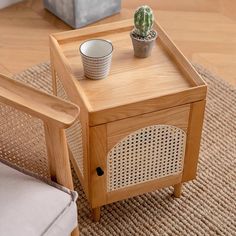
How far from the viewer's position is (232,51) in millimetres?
2246

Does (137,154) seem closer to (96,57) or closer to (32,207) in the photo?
(96,57)

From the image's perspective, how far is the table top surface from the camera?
4.54 feet

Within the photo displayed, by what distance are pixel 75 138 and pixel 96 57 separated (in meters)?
0.26

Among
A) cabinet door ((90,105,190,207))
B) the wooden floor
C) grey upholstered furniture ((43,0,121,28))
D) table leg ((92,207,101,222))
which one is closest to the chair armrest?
cabinet door ((90,105,190,207))

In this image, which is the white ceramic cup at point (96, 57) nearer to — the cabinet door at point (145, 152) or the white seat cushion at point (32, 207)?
the cabinet door at point (145, 152)

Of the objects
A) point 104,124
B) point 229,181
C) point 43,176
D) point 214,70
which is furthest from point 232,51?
point 43,176

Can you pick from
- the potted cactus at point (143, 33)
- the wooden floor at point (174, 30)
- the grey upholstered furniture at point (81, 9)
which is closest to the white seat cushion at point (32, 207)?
the potted cactus at point (143, 33)

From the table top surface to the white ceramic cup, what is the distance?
0.9 inches

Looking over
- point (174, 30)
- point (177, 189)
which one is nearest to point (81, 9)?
point (174, 30)

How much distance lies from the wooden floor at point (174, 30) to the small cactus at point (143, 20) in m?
0.72

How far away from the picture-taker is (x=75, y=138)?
1.54 m

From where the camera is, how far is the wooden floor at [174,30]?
2189 millimetres

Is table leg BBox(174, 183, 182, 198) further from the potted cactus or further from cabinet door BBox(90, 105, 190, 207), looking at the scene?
the potted cactus

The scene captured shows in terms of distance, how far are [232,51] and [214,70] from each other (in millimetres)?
155
